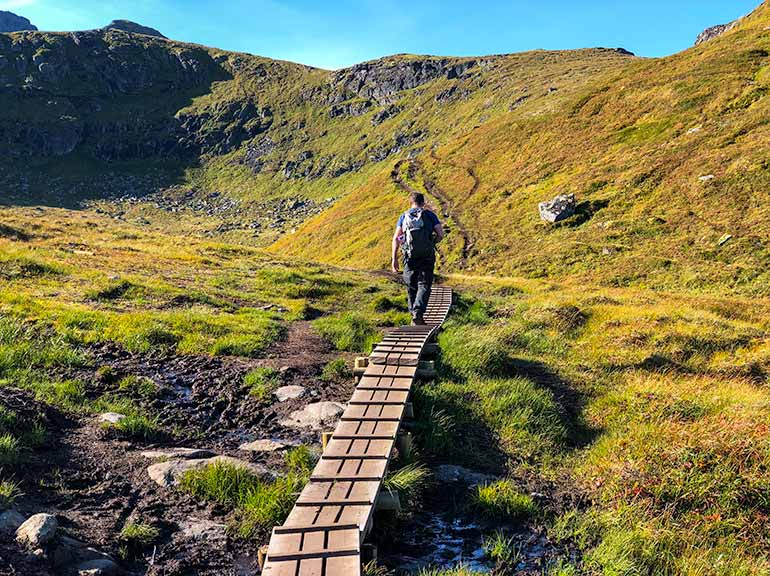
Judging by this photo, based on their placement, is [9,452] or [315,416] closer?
[9,452]

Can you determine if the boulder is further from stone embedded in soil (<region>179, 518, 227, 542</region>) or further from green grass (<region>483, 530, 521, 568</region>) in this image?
stone embedded in soil (<region>179, 518, 227, 542</region>)

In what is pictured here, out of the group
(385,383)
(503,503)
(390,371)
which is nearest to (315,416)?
(385,383)

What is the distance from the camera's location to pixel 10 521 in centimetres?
477

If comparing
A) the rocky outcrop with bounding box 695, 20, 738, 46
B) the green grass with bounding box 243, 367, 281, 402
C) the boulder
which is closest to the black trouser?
the green grass with bounding box 243, 367, 281, 402

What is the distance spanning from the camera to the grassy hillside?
37.7 m

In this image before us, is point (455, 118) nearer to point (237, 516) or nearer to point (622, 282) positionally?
point (622, 282)

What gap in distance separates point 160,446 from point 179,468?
3.84 feet

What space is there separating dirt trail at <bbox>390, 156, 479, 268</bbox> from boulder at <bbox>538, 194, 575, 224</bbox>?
322 inches

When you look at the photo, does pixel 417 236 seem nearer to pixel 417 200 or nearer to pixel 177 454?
pixel 417 200

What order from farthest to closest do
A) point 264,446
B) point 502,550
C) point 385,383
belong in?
point 385,383
point 264,446
point 502,550

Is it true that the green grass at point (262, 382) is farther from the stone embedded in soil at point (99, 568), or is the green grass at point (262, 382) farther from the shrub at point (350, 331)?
the stone embedded in soil at point (99, 568)

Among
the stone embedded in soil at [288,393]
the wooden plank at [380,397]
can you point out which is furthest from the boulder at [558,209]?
the wooden plank at [380,397]

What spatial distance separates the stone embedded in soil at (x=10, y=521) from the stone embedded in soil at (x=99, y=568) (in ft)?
2.74

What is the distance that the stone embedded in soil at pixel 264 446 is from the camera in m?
7.38
